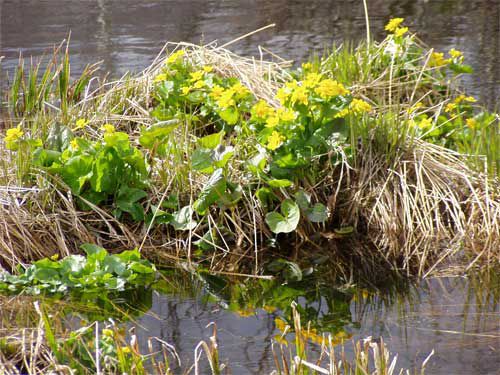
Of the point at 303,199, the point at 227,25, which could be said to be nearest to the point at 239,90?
the point at 303,199

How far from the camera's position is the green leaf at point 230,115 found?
15.3 feet

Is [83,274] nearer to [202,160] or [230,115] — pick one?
[202,160]

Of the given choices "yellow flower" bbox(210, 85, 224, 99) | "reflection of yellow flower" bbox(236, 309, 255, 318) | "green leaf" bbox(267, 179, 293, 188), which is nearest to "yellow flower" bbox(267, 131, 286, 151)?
"green leaf" bbox(267, 179, 293, 188)

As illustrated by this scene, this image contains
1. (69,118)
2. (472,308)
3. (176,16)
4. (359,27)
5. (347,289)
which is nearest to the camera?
(472,308)

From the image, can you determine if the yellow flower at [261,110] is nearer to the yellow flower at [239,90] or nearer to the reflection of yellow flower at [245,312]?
the yellow flower at [239,90]

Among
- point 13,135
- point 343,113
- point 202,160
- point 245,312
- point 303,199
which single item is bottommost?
point 245,312

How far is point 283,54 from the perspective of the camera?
7355mm

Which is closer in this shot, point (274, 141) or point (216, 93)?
point (274, 141)

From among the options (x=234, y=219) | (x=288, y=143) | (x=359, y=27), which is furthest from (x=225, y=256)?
(x=359, y=27)

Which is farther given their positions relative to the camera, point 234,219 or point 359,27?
point 359,27

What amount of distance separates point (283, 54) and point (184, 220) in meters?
3.35

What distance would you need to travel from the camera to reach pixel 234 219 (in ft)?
14.3

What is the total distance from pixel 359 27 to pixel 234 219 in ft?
15.0

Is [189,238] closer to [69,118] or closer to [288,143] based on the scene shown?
[288,143]
